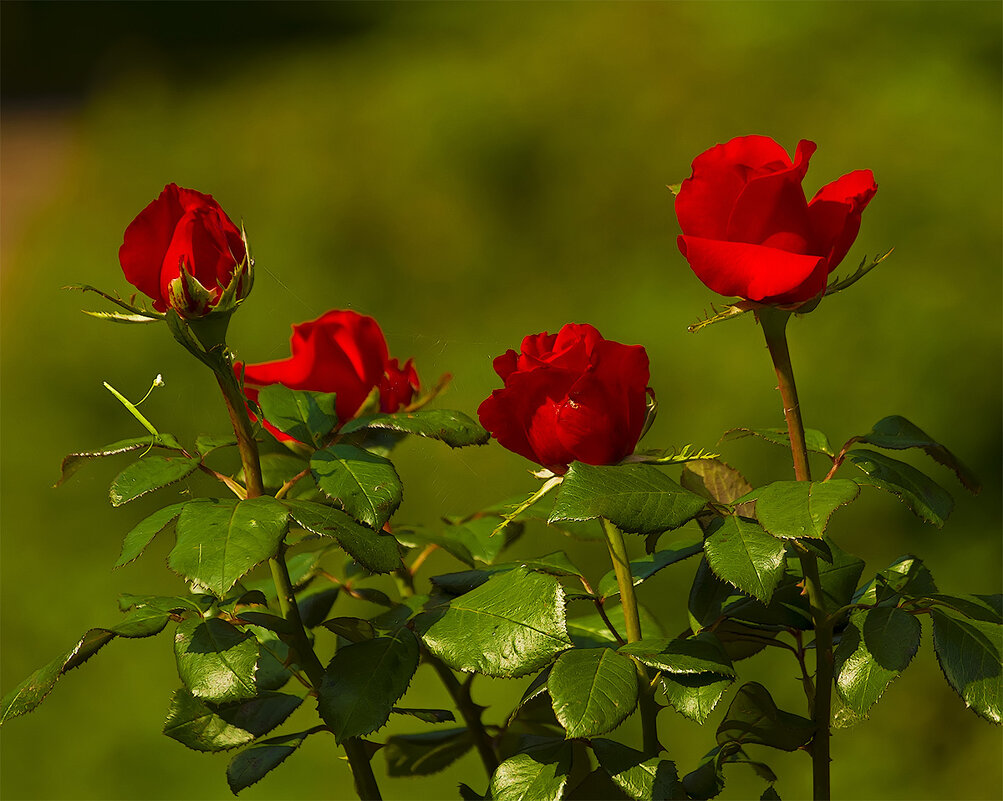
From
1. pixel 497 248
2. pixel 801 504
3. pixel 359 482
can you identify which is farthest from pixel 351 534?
pixel 497 248

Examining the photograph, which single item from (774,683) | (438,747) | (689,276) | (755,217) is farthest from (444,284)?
(755,217)

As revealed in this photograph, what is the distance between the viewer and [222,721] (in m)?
0.37

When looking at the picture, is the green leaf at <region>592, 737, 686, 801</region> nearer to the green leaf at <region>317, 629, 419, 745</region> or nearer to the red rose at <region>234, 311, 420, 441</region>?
the green leaf at <region>317, 629, 419, 745</region>

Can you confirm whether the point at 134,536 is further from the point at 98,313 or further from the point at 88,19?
the point at 88,19

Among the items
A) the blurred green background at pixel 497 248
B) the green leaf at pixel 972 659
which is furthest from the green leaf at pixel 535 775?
the blurred green background at pixel 497 248

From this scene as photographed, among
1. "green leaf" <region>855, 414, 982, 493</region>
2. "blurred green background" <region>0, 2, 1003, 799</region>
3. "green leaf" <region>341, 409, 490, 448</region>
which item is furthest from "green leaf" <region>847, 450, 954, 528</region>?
"blurred green background" <region>0, 2, 1003, 799</region>

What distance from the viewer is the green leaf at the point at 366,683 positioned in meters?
0.30

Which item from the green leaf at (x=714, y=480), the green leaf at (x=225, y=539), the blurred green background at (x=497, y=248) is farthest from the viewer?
the blurred green background at (x=497, y=248)

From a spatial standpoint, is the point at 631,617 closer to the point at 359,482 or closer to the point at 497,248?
the point at 359,482

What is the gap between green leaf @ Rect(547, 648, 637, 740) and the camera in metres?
0.28

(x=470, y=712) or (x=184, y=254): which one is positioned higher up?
(x=184, y=254)

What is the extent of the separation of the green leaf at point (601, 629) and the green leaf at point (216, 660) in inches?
5.3

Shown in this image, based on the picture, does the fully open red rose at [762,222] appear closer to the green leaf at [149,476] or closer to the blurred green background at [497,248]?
the green leaf at [149,476]

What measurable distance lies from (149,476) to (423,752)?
200 mm
